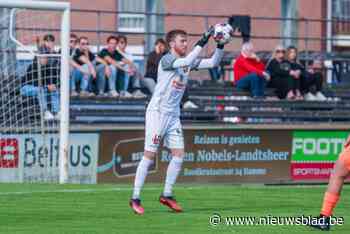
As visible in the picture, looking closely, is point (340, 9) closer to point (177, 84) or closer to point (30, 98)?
point (30, 98)

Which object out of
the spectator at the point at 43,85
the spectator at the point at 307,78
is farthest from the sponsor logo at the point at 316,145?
the spectator at the point at 43,85

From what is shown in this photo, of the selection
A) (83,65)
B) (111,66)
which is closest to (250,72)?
(111,66)

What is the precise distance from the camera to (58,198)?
1689 cm

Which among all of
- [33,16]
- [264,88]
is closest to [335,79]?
[264,88]

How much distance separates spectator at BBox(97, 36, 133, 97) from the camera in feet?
84.9

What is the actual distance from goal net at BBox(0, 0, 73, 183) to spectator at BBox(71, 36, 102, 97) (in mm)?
2356

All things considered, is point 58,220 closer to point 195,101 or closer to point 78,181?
point 78,181

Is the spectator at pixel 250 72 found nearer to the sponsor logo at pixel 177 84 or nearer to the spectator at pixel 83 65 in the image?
the spectator at pixel 83 65

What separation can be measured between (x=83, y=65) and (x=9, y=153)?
333 cm

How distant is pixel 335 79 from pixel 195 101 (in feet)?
18.1

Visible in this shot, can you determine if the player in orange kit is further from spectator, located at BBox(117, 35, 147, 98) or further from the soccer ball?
spectator, located at BBox(117, 35, 147, 98)

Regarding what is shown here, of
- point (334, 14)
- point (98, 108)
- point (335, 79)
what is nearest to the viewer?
point (98, 108)

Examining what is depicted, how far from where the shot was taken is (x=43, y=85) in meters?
22.0

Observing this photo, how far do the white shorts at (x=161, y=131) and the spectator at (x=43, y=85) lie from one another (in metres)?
6.64
